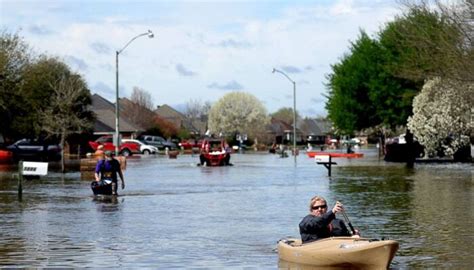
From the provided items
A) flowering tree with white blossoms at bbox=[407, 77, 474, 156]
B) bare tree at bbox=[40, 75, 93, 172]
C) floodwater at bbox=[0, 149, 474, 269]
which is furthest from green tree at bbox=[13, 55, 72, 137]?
floodwater at bbox=[0, 149, 474, 269]

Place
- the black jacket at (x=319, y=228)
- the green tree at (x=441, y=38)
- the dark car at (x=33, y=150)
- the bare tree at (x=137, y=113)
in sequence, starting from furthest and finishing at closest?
the bare tree at (x=137, y=113) → the dark car at (x=33, y=150) → the green tree at (x=441, y=38) → the black jacket at (x=319, y=228)

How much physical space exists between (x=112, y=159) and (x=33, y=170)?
9950 mm

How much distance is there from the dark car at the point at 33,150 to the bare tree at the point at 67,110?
1390 millimetres

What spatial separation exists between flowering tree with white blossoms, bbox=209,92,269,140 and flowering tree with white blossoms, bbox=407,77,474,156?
360 feet

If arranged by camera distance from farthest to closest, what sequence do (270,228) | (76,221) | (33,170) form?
1. (33,170)
2. (76,221)
3. (270,228)

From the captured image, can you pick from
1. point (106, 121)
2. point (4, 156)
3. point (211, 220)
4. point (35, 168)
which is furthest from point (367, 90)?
point (211, 220)

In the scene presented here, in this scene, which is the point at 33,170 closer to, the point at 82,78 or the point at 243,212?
the point at 243,212

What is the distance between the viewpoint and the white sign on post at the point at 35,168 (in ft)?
125

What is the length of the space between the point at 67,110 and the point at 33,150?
34.5 ft

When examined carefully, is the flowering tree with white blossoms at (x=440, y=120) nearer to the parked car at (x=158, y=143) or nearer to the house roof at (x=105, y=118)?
the parked car at (x=158, y=143)

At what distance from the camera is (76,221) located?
933 inches

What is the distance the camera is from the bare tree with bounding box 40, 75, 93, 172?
7519 cm

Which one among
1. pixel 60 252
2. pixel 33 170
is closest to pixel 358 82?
pixel 33 170

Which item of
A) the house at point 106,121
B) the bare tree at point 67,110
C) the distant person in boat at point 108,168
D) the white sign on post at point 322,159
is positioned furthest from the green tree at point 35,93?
the distant person in boat at point 108,168
